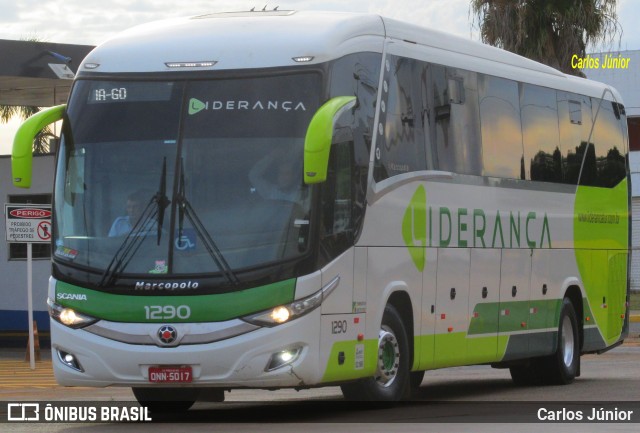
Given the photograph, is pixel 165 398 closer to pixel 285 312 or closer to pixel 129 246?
pixel 129 246

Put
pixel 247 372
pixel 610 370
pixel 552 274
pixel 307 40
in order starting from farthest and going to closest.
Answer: pixel 610 370, pixel 552 274, pixel 307 40, pixel 247 372

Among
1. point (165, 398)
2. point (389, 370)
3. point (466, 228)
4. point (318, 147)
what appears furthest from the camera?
point (466, 228)

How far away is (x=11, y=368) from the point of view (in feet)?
81.7

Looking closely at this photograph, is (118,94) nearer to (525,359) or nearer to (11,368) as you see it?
(525,359)

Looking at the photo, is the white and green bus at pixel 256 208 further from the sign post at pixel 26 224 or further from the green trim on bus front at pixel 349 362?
the sign post at pixel 26 224

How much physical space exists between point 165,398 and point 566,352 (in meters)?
6.68

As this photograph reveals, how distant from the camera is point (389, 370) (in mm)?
14852

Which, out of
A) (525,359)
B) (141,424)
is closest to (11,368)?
(525,359)

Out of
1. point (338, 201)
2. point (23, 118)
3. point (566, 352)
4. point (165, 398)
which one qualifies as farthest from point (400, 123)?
point (23, 118)

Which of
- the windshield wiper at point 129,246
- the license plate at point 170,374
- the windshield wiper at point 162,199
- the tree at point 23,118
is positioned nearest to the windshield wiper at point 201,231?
the windshield wiper at point 162,199

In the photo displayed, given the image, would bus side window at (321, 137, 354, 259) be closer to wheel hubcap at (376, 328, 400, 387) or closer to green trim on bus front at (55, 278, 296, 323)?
green trim on bus front at (55, 278, 296, 323)

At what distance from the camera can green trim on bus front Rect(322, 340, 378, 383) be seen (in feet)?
44.5

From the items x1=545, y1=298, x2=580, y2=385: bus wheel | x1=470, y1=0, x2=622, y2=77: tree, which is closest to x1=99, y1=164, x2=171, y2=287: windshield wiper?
x1=545, y1=298, x2=580, y2=385: bus wheel

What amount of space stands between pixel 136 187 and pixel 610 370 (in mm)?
10812
